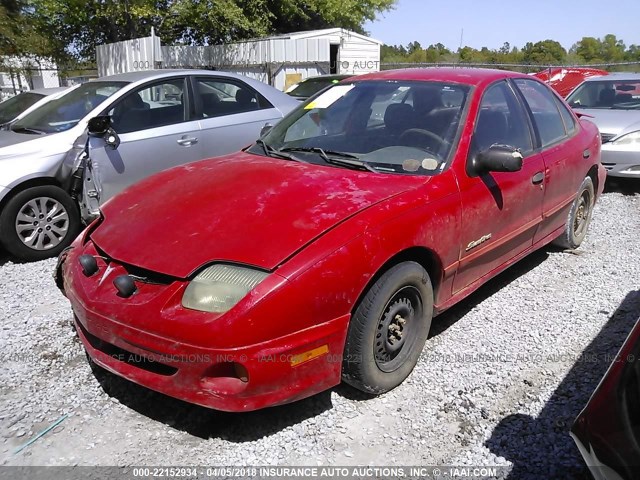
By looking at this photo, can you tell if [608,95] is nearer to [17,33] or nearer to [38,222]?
[38,222]

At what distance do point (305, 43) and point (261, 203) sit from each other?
1707cm

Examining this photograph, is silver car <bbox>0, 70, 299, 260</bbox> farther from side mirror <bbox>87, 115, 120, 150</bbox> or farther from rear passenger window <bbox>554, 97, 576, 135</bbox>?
rear passenger window <bbox>554, 97, 576, 135</bbox>

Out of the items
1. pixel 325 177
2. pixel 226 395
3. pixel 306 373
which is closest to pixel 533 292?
pixel 325 177

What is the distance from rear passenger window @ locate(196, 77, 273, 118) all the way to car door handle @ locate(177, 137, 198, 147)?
0.33 meters

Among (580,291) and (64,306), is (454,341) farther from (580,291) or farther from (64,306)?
(64,306)

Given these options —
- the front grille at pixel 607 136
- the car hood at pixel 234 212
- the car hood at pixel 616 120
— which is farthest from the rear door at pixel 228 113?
the car hood at pixel 616 120

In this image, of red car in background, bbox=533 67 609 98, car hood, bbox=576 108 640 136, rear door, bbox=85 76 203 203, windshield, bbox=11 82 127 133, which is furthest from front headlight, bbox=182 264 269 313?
red car in background, bbox=533 67 609 98

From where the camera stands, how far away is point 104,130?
475 cm

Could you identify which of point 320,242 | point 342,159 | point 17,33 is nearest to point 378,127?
point 342,159

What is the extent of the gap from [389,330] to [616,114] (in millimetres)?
6814

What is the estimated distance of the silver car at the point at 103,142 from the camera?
15.4 ft

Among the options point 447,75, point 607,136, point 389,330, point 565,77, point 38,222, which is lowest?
point 389,330

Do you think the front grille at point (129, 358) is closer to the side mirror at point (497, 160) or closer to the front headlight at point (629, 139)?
the side mirror at point (497, 160)

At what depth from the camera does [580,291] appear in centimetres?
423
